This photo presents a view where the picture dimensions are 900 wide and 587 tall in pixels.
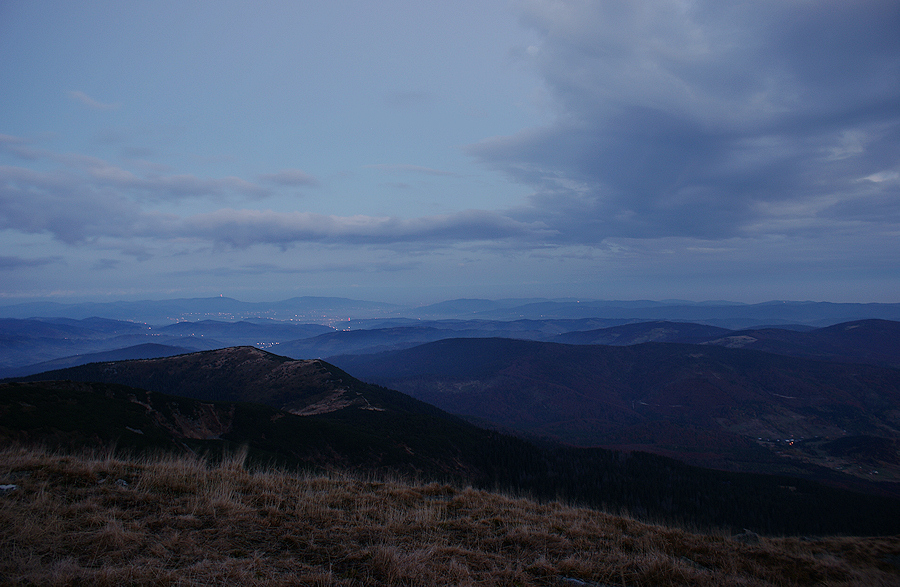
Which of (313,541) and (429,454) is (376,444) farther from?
(313,541)

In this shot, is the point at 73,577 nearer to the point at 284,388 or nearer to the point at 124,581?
the point at 124,581

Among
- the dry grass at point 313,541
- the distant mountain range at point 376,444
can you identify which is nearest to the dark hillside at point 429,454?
the distant mountain range at point 376,444

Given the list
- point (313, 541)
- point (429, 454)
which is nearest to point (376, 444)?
point (429, 454)

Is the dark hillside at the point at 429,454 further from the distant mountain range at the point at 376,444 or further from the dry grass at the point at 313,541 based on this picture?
the dry grass at the point at 313,541

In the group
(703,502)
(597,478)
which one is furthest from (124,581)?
(703,502)

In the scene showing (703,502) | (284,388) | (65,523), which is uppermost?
(65,523)
